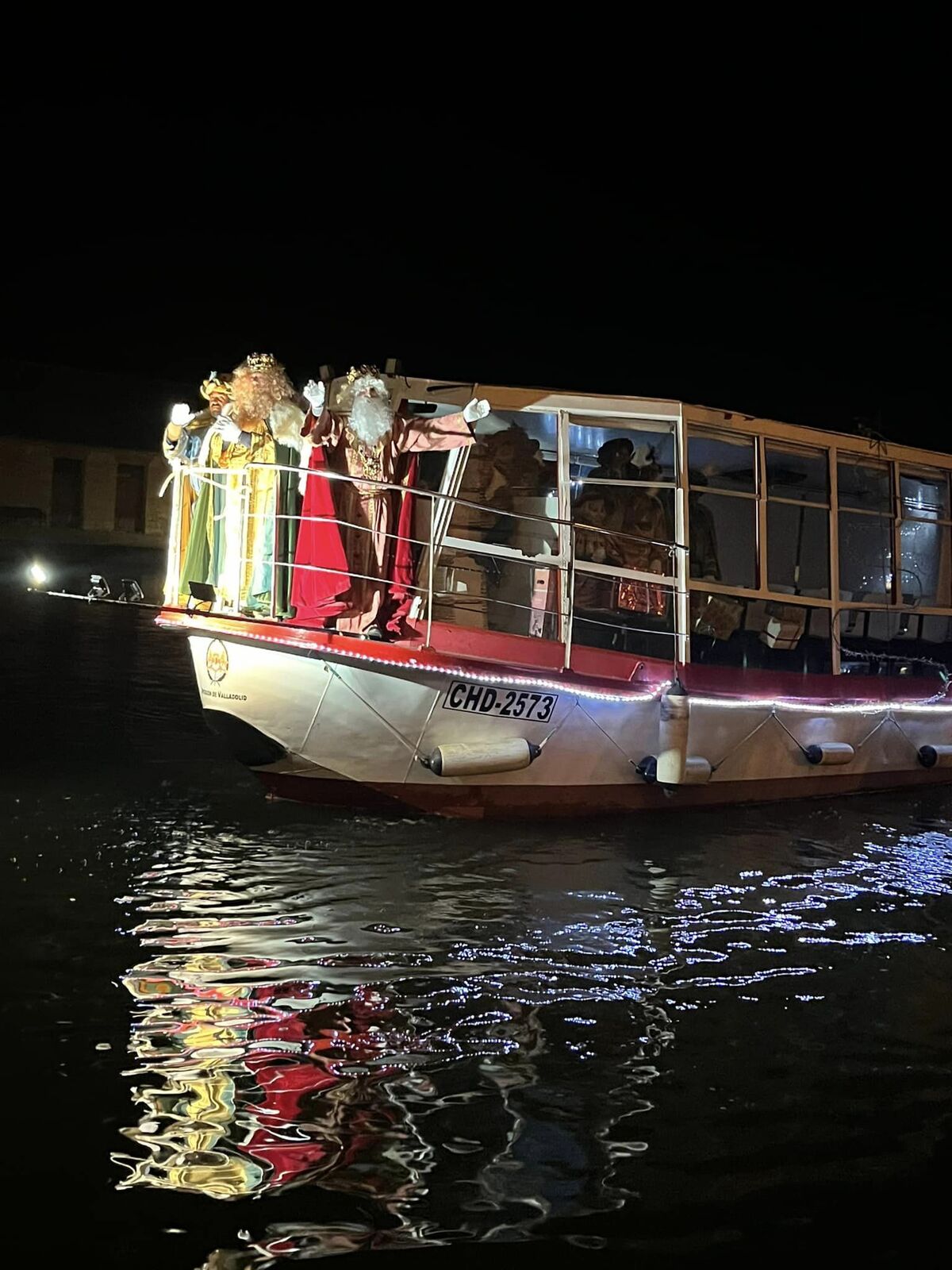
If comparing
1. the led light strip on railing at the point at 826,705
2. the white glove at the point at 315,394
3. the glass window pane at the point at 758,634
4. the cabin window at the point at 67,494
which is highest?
the cabin window at the point at 67,494

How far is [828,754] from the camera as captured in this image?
11.8m

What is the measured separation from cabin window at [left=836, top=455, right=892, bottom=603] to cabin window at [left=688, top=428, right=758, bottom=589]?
4.68 feet

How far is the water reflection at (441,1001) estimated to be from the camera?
4.29 meters

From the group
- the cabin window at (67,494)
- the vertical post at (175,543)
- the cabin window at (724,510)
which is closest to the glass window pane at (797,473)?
the cabin window at (724,510)

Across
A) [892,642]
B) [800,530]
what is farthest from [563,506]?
[892,642]

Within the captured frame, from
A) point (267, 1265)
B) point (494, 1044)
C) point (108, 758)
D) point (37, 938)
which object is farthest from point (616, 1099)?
point (108, 758)

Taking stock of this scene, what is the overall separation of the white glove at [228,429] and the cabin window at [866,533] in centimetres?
612

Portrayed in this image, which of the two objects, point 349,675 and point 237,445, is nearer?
point 349,675

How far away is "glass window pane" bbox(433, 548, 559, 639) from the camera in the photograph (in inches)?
412

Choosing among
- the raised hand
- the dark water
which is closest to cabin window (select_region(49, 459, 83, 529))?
the raised hand

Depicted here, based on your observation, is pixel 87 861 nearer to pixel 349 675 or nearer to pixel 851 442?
pixel 349 675

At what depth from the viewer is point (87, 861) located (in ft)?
27.5

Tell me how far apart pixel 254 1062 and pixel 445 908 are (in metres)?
2.54

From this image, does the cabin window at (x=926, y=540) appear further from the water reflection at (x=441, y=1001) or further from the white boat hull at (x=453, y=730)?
the water reflection at (x=441, y=1001)
